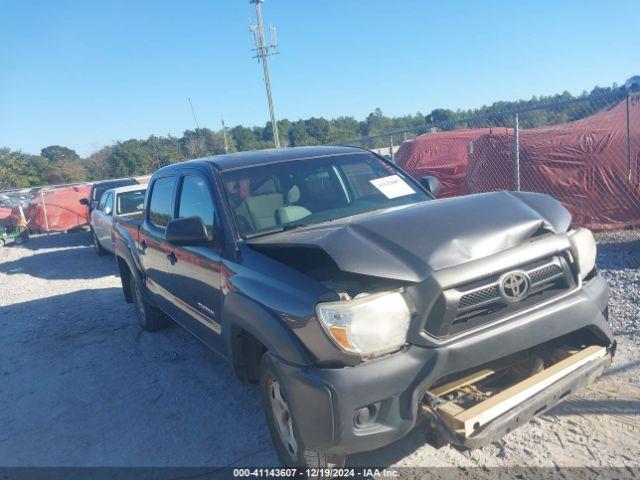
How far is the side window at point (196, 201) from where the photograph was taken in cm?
376

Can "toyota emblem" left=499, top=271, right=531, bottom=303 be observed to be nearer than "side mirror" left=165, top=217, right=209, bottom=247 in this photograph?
Yes

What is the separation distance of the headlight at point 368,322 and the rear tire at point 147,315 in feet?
12.4

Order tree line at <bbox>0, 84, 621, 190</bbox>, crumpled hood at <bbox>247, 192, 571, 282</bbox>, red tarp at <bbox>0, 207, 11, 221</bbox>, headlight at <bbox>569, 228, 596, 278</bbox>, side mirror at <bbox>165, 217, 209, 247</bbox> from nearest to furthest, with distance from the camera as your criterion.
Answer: crumpled hood at <bbox>247, 192, 571, 282</bbox>, headlight at <bbox>569, 228, 596, 278</bbox>, side mirror at <bbox>165, 217, 209, 247</bbox>, red tarp at <bbox>0, 207, 11, 221</bbox>, tree line at <bbox>0, 84, 621, 190</bbox>

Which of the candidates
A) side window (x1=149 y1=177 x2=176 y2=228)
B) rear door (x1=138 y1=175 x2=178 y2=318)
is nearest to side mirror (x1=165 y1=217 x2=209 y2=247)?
rear door (x1=138 y1=175 x2=178 y2=318)

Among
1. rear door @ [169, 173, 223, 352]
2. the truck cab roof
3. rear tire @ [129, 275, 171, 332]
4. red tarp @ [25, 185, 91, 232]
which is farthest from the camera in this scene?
red tarp @ [25, 185, 91, 232]

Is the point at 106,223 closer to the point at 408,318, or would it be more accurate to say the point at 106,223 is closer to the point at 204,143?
the point at 408,318

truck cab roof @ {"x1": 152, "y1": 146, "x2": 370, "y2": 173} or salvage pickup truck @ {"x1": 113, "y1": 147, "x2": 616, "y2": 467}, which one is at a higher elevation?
truck cab roof @ {"x1": 152, "y1": 146, "x2": 370, "y2": 173}

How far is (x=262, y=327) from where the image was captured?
2779mm

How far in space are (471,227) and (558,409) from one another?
1530 mm

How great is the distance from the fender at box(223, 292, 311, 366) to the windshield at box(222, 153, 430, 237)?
53 cm

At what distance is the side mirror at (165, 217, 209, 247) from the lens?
11.0 ft

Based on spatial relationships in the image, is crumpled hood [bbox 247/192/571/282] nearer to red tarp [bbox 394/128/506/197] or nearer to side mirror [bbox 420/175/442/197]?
side mirror [bbox 420/175/442/197]

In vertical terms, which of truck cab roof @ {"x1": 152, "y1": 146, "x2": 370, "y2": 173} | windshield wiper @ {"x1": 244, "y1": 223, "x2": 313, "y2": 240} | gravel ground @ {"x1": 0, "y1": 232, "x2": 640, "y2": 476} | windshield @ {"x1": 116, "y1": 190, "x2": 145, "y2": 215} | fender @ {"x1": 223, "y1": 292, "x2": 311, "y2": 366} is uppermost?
truck cab roof @ {"x1": 152, "y1": 146, "x2": 370, "y2": 173}

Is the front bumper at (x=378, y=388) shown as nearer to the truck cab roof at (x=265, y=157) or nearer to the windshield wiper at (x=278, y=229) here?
the windshield wiper at (x=278, y=229)
